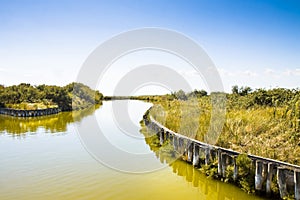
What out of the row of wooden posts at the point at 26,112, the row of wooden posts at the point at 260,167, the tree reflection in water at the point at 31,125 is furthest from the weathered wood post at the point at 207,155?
the row of wooden posts at the point at 26,112

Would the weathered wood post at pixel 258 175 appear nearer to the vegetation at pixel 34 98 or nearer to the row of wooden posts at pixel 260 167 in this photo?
the row of wooden posts at pixel 260 167

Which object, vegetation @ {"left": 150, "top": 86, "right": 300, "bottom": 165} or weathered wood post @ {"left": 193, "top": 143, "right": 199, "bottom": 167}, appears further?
weathered wood post @ {"left": 193, "top": 143, "right": 199, "bottom": 167}

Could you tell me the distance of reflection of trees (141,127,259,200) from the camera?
7.74m

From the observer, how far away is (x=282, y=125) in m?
9.46

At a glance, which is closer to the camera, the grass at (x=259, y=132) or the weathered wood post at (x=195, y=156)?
the grass at (x=259, y=132)

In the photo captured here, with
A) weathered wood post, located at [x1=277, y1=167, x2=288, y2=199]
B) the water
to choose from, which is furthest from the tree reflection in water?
weathered wood post, located at [x1=277, y1=167, x2=288, y2=199]

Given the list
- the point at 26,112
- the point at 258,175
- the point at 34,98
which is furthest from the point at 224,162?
the point at 34,98

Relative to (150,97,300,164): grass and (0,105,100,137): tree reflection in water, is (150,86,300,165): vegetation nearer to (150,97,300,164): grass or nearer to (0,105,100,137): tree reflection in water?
(150,97,300,164): grass

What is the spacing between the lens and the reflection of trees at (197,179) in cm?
774

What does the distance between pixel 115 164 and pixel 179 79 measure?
1067 centimetres

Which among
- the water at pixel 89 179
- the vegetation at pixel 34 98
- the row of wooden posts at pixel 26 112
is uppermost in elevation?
the vegetation at pixel 34 98

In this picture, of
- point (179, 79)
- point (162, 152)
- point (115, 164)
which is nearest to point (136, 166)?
point (115, 164)

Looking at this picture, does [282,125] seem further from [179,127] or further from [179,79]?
Result: [179,79]

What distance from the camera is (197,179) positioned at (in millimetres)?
9000
